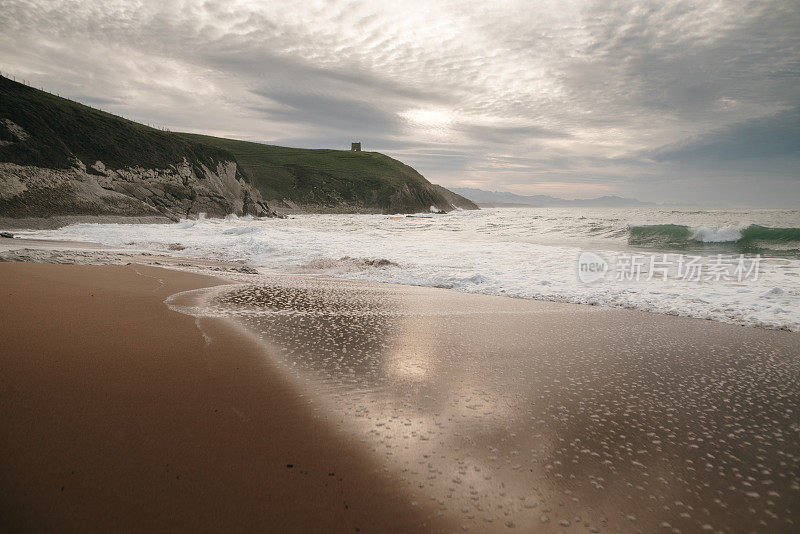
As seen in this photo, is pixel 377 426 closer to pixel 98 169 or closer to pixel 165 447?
pixel 165 447

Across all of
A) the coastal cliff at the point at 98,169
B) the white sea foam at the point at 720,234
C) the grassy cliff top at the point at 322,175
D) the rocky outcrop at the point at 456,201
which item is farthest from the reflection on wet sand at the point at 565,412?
the rocky outcrop at the point at 456,201

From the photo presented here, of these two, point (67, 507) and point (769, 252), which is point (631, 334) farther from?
point (769, 252)

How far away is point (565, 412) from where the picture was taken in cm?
234

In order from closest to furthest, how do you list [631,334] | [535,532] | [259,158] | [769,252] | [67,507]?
1. [67,507]
2. [535,532]
3. [631,334]
4. [769,252]
5. [259,158]

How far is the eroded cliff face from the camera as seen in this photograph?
20.8 metres

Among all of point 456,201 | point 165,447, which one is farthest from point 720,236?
point 456,201

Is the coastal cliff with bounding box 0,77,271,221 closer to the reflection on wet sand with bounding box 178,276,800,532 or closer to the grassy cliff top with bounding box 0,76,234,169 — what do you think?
the grassy cliff top with bounding box 0,76,234,169

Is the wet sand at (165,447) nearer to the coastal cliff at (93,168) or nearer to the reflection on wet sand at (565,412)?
the reflection on wet sand at (565,412)

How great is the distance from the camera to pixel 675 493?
1.68m

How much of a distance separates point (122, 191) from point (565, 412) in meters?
32.0

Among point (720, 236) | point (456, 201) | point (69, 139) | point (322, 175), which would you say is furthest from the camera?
point (456, 201)

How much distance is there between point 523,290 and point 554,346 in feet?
9.76

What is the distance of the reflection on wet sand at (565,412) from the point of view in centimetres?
161

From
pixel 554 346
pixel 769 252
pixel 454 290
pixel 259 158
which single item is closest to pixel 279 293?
pixel 454 290
